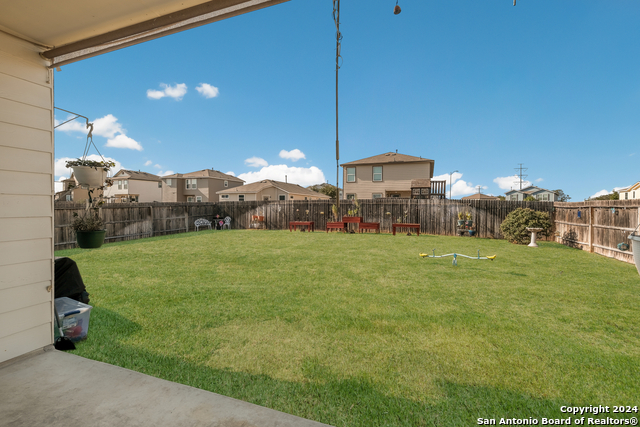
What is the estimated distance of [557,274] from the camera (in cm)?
577

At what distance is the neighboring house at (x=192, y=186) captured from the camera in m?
35.0

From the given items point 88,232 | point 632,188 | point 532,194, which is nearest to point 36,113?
point 88,232

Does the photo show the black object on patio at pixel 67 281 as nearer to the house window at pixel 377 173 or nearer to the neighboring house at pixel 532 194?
the house window at pixel 377 173

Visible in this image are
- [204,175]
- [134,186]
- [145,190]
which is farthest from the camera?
[145,190]

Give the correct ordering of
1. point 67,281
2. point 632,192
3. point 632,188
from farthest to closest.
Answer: point 632,192
point 632,188
point 67,281

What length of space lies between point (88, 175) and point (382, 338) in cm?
400

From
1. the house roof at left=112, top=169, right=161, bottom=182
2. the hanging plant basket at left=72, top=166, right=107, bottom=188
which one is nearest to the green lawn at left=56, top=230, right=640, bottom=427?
the hanging plant basket at left=72, top=166, right=107, bottom=188

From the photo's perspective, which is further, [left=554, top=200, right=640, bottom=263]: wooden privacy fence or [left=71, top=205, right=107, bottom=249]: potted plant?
[left=554, top=200, right=640, bottom=263]: wooden privacy fence

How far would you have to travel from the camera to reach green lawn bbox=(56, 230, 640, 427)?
1.93 meters

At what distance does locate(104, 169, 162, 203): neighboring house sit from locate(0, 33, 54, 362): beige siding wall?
36.2 meters

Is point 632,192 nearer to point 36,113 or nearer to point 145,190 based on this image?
point 36,113

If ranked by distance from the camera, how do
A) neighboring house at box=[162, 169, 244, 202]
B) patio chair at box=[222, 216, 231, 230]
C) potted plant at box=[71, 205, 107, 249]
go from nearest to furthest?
potted plant at box=[71, 205, 107, 249]
patio chair at box=[222, 216, 231, 230]
neighboring house at box=[162, 169, 244, 202]

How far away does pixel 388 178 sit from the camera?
23719 mm

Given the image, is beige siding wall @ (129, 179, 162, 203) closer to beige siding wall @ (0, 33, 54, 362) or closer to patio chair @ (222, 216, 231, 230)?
patio chair @ (222, 216, 231, 230)
